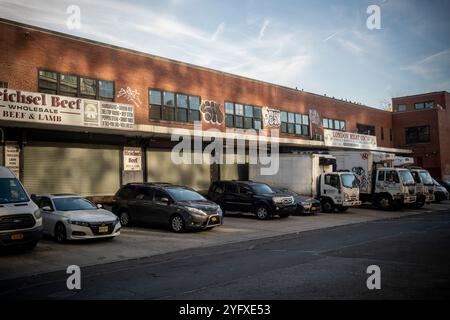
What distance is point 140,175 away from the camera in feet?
78.0

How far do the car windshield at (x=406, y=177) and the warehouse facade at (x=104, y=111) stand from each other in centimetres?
668

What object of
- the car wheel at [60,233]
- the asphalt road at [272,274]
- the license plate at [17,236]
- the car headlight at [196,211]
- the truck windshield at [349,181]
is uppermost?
the truck windshield at [349,181]

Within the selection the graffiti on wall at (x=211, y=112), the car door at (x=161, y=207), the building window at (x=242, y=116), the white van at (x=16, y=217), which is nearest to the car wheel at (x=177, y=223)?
the car door at (x=161, y=207)

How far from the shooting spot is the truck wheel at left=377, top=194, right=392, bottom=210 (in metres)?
25.2

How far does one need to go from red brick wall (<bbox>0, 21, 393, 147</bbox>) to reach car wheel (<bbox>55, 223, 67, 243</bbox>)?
8.37 meters

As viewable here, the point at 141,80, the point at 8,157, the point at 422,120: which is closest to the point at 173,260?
the point at 8,157

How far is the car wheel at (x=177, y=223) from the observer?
1606cm

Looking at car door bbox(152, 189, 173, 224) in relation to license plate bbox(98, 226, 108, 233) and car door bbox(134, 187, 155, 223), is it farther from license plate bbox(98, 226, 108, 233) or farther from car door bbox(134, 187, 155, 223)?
license plate bbox(98, 226, 108, 233)

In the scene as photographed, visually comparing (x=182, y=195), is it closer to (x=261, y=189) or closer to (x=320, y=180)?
(x=261, y=189)

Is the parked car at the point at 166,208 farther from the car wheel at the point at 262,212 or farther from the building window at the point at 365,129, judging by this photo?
the building window at the point at 365,129

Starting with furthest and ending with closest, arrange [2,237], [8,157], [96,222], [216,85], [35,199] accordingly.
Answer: [216,85] < [8,157] < [35,199] < [96,222] < [2,237]
